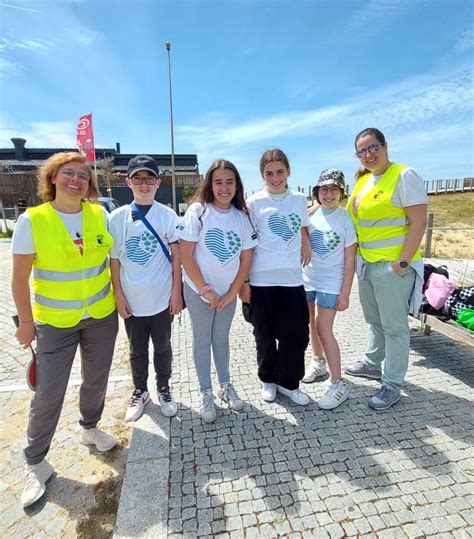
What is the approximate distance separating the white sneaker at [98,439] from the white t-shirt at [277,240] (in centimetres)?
163

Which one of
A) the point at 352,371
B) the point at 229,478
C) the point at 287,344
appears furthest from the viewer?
the point at 352,371

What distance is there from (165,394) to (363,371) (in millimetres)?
1981

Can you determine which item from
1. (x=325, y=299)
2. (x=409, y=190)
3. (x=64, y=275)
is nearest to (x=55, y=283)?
(x=64, y=275)

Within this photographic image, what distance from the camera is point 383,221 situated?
2828mm

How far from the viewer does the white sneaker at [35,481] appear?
2.14 meters

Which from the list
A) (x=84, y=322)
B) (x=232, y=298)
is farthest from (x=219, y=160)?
(x=84, y=322)

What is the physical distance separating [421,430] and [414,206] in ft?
5.68

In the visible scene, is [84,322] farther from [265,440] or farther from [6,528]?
[265,440]

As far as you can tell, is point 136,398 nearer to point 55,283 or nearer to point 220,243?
point 55,283

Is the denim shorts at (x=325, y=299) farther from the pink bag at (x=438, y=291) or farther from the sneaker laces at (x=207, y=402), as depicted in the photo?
the pink bag at (x=438, y=291)

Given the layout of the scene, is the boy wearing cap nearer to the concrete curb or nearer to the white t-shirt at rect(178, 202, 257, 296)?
the white t-shirt at rect(178, 202, 257, 296)

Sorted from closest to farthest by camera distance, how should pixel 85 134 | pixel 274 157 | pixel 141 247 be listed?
pixel 141 247
pixel 274 157
pixel 85 134

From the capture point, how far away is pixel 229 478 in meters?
2.26

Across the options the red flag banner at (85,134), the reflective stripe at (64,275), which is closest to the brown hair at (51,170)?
the reflective stripe at (64,275)
